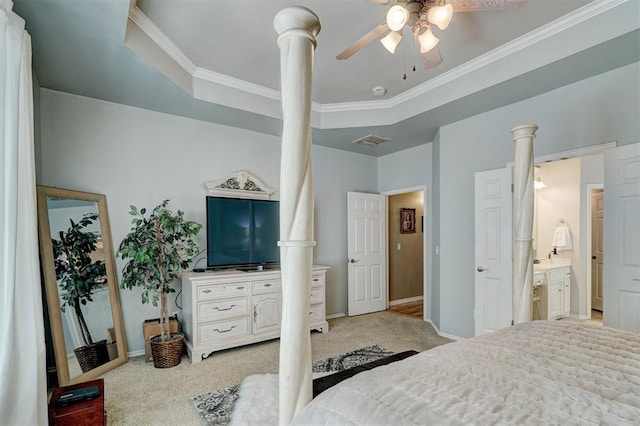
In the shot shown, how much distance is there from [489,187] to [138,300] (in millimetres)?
3927

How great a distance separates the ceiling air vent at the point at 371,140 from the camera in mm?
4559

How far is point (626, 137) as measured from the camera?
2650mm

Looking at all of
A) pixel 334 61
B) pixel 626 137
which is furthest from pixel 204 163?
pixel 626 137

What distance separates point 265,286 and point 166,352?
45.5 inches

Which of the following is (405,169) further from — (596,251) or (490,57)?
(596,251)

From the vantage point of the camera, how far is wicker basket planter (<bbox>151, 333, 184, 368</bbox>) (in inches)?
121

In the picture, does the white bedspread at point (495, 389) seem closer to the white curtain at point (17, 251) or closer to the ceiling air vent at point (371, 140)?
the white curtain at point (17, 251)

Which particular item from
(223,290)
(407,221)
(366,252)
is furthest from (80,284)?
(407,221)

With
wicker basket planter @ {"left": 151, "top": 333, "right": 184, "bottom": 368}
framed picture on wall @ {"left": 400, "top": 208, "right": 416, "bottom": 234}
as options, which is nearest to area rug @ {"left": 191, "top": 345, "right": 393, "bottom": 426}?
wicker basket planter @ {"left": 151, "top": 333, "right": 184, "bottom": 368}

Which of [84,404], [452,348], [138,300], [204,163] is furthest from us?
[204,163]

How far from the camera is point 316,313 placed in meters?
4.16

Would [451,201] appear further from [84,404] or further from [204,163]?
[84,404]

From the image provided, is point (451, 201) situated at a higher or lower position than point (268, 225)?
higher

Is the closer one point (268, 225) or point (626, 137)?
point (626, 137)
